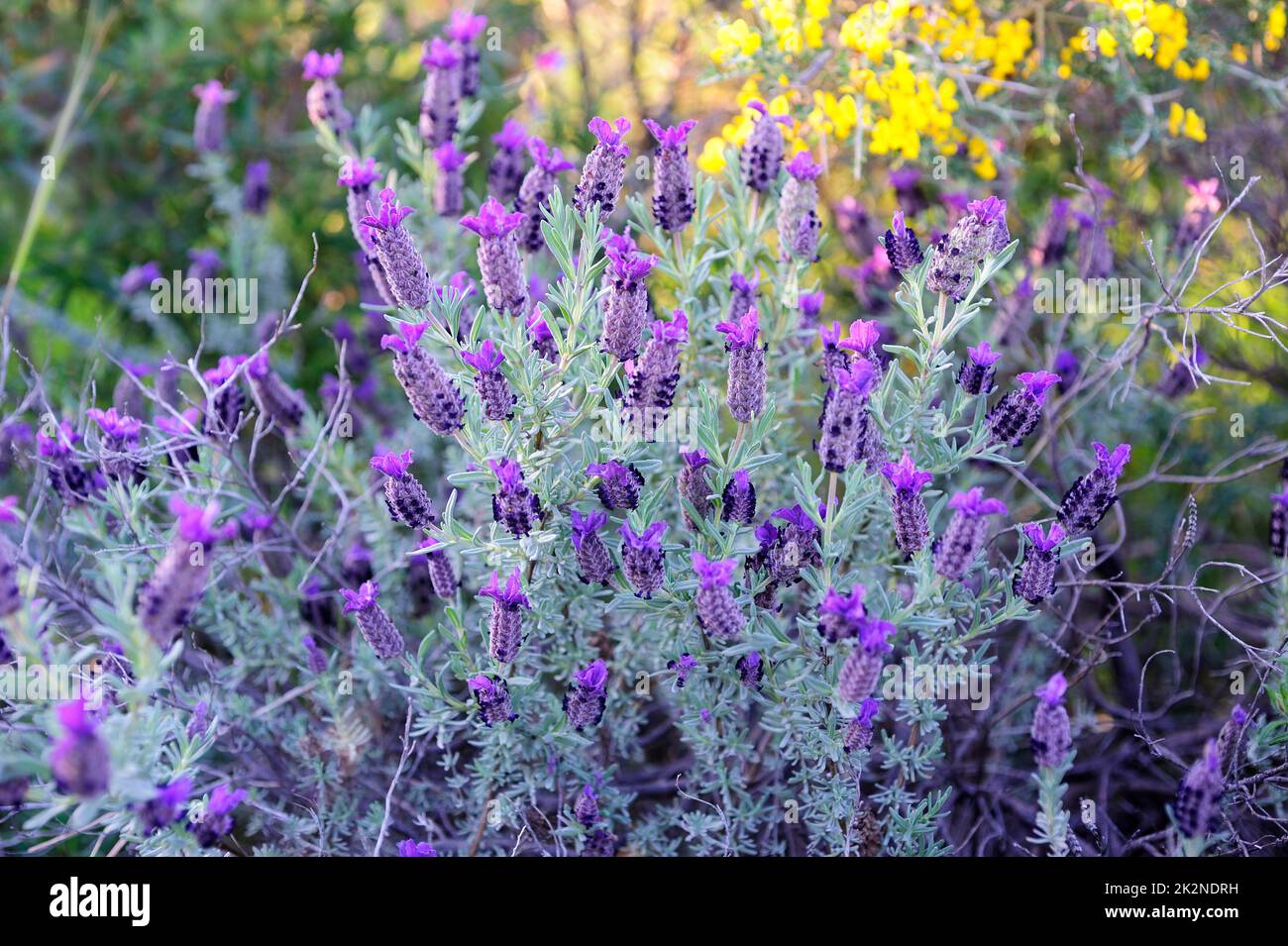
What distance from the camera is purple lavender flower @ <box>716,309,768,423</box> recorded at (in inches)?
66.7

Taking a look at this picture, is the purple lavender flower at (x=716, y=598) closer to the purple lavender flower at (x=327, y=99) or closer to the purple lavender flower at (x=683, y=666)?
the purple lavender flower at (x=683, y=666)

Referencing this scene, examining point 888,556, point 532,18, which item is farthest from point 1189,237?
point 532,18

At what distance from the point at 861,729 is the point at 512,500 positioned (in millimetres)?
660

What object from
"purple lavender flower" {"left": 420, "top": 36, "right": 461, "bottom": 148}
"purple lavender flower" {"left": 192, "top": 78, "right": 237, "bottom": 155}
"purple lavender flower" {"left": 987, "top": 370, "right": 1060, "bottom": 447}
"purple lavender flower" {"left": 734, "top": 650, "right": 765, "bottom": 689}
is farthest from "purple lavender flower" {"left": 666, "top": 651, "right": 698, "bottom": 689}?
"purple lavender flower" {"left": 192, "top": 78, "right": 237, "bottom": 155}

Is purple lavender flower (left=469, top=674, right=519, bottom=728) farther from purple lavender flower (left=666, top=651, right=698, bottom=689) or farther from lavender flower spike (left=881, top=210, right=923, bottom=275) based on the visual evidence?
lavender flower spike (left=881, top=210, right=923, bottom=275)

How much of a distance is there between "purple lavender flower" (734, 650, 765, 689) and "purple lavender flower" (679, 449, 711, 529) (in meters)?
0.23

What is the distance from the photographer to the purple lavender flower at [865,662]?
1.56 meters

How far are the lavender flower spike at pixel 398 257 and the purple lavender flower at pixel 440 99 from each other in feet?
2.16

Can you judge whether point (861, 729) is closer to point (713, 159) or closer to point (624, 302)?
point (624, 302)

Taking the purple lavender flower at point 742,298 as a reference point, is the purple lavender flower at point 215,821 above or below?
below

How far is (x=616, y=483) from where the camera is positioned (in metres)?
1.76

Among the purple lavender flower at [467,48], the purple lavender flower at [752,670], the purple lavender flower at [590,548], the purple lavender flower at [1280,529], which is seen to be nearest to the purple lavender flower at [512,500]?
the purple lavender flower at [590,548]

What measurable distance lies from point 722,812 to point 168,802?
0.89 metres
